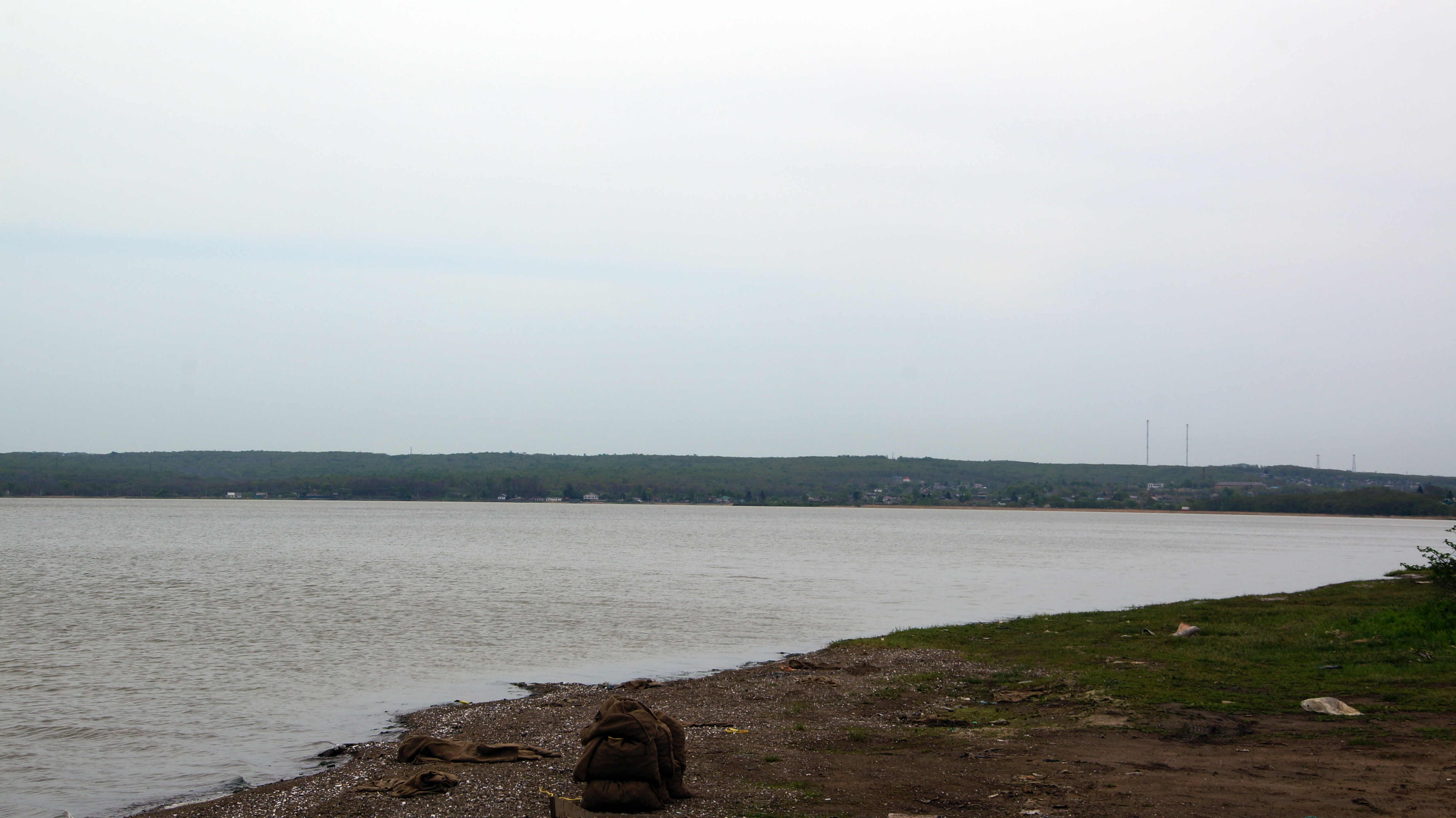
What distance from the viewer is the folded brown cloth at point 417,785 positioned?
479 inches

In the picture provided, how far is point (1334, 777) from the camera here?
1120 centimetres

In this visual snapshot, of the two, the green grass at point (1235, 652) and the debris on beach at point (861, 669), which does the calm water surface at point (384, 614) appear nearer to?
the debris on beach at point (861, 669)

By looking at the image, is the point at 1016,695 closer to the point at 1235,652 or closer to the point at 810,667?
the point at 810,667

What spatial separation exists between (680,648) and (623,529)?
92.1 m

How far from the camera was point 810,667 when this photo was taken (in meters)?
22.6

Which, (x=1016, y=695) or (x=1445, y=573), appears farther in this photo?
(x=1445, y=573)

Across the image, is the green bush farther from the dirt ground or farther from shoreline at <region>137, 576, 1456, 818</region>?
the dirt ground

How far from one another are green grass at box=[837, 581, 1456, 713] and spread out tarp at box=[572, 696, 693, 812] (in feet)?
29.0

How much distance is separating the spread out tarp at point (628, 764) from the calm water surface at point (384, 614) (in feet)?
22.4

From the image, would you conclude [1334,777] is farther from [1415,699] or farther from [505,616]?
[505,616]

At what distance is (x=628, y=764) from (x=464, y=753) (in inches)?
164

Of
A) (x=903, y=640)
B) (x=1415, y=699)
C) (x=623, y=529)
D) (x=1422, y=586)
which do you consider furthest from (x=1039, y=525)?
(x=1415, y=699)

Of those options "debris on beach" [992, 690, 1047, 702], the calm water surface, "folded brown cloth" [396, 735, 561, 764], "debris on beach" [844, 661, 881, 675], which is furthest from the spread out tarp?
"debris on beach" [844, 661, 881, 675]

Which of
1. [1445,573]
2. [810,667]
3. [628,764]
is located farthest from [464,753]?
[1445,573]
